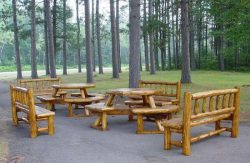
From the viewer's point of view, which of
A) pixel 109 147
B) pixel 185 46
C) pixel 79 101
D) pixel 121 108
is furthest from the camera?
pixel 185 46

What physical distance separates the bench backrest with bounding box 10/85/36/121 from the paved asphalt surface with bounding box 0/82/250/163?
0.55 m

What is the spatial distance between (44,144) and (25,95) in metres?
1.84

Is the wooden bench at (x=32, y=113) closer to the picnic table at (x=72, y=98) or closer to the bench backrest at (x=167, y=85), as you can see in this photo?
the picnic table at (x=72, y=98)

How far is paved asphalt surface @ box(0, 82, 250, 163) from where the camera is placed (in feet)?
20.9

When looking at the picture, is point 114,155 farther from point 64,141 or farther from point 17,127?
point 17,127

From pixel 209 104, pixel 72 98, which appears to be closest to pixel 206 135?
pixel 209 104

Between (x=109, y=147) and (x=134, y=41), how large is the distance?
7280 mm

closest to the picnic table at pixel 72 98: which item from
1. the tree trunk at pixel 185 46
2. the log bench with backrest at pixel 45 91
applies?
the log bench with backrest at pixel 45 91

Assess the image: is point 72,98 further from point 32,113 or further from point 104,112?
point 32,113

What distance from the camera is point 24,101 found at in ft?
29.6

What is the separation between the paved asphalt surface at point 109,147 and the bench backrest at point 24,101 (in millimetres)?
545

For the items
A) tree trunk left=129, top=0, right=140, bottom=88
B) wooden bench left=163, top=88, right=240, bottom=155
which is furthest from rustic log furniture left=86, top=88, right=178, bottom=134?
tree trunk left=129, top=0, right=140, bottom=88

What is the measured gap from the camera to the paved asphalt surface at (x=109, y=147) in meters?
6.37

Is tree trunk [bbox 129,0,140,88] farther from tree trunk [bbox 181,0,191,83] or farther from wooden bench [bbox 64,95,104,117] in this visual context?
tree trunk [bbox 181,0,191,83]
